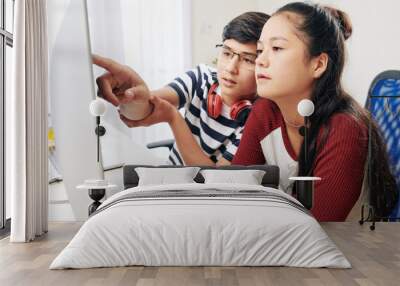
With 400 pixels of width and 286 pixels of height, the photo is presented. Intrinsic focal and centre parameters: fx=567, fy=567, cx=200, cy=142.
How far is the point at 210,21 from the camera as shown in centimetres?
673

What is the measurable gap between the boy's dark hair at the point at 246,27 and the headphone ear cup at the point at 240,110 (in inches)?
28.1

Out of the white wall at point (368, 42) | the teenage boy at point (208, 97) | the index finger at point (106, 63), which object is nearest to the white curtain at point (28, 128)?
the index finger at point (106, 63)

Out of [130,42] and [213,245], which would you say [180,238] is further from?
[130,42]

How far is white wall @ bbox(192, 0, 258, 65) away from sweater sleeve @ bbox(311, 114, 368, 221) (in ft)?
5.50

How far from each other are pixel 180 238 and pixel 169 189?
0.94 m

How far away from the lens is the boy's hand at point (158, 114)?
6746 mm

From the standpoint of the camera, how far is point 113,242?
4.16 meters

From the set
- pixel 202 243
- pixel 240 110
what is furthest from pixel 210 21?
pixel 202 243

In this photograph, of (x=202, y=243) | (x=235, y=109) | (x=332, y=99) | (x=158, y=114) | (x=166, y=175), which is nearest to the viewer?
(x=202, y=243)

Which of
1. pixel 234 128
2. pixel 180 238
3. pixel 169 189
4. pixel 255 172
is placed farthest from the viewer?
pixel 234 128

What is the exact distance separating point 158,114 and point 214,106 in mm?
683

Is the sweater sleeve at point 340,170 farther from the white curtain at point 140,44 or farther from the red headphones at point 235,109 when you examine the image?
the white curtain at point 140,44

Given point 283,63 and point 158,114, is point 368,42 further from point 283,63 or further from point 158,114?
point 158,114

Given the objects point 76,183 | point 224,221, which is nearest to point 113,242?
point 224,221
